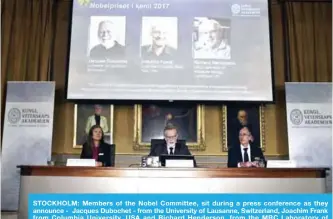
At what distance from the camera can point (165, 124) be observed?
4.88m

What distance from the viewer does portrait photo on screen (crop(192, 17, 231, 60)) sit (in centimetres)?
462

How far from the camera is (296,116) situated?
4.72 m

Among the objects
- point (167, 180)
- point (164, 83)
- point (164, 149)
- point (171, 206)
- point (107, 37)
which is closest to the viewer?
point (171, 206)

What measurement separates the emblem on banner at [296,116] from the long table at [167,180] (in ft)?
4.86

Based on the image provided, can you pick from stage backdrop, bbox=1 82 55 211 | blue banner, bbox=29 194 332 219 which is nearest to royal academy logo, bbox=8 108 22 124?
stage backdrop, bbox=1 82 55 211

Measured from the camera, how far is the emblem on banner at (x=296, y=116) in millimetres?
4703

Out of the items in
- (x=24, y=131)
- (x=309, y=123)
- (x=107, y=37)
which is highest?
(x=107, y=37)

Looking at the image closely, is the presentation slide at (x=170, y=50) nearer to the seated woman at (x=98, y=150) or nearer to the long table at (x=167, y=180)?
the seated woman at (x=98, y=150)

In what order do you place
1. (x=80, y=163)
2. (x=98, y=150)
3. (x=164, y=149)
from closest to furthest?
(x=80, y=163) → (x=164, y=149) → (x=98, y=150)

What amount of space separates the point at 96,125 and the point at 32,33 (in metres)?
1.44

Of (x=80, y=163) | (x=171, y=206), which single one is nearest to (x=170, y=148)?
(x=80, y=163)

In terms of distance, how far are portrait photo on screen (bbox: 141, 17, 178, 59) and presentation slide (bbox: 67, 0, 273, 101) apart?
0.04ft

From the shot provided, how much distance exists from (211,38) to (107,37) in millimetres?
1196

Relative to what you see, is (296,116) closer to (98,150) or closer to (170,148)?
(170,148)
